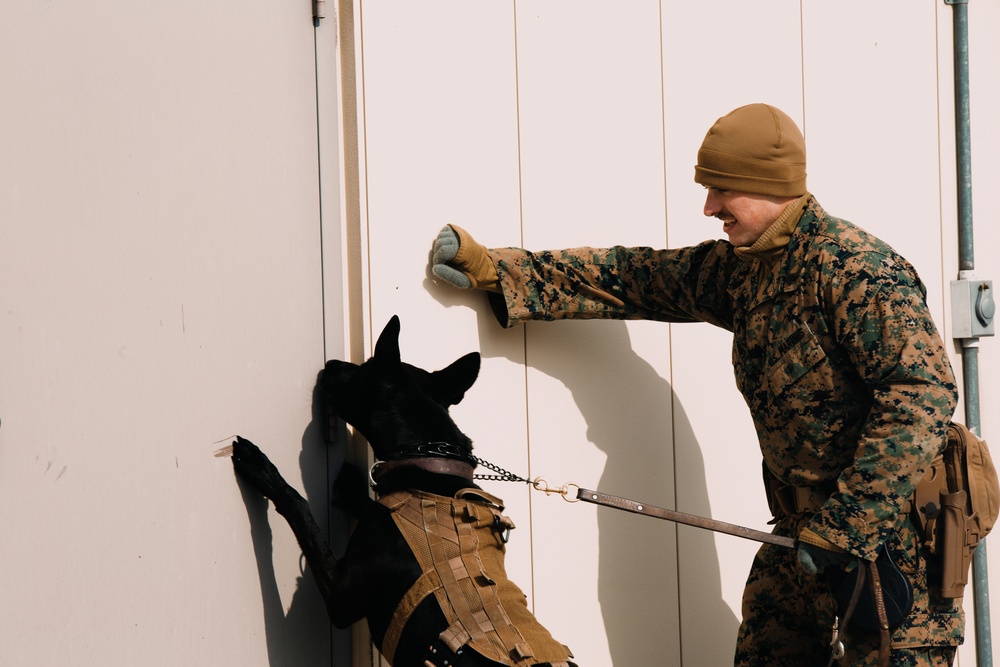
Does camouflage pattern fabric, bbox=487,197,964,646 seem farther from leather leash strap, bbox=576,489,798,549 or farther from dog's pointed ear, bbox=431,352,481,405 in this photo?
dog's pointed ear, bbox=431,352,481,405

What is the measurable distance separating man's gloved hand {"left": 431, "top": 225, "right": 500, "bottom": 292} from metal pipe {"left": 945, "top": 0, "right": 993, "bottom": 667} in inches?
69.7

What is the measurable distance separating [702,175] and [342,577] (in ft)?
4.03

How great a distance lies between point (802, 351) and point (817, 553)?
0.45 meters

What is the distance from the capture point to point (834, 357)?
7.61 feet

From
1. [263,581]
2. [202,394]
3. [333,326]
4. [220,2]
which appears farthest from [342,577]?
[220,2]

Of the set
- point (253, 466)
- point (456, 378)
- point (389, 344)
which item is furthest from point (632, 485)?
point (253, 466)

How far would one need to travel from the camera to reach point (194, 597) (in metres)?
1.98

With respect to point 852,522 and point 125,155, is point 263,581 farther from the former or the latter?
point 852,522

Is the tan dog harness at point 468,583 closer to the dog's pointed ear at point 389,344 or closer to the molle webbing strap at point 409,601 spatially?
the molle webbing strap at point 409,601

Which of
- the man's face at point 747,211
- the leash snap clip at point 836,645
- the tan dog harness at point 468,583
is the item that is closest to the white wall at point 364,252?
the tan dog harness at point 468,583

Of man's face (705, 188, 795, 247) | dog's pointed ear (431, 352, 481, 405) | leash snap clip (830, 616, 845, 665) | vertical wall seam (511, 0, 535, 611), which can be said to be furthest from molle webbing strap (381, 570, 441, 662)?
man's face (705, 188, 795, 247)

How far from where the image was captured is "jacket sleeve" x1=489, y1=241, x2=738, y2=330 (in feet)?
8.69

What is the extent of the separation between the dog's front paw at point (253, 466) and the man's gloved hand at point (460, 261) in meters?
0.69

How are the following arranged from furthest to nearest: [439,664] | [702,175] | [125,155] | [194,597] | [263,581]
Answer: [702,175] → [263,581] → [439,664] → [194,597] → [125,155]
